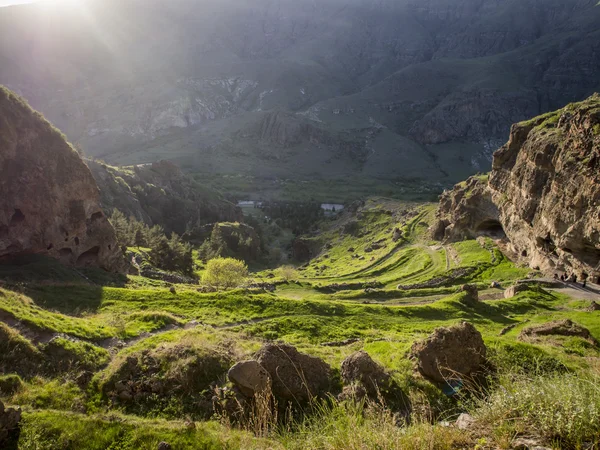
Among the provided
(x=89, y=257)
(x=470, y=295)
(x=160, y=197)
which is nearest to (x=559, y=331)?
(x=470, y=295)

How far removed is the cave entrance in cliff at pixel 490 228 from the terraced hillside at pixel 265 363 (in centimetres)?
2887

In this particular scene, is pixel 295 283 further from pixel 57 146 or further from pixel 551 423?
pixel 551 423

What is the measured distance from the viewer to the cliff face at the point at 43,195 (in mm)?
35625

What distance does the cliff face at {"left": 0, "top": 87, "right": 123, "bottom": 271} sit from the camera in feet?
117

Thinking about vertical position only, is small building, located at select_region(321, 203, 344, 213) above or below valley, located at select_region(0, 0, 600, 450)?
above

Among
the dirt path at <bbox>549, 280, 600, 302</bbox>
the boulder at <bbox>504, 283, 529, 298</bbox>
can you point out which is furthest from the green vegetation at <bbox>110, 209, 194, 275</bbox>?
the dirt path at <bbox>549, 280, 600, 302</bbox>

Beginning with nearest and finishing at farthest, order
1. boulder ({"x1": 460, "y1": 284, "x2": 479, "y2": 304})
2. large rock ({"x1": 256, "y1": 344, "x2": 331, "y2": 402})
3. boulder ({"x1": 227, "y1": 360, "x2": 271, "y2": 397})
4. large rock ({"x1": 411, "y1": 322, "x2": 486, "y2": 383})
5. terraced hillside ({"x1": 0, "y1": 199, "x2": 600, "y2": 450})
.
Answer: terraced hillside ({"x1": 0, "y1": 199, "x2": 600, "y2": 450}), boulder ({"x1": 227, "y1": 360, "x2": 271, "y2": 397}), large rock ({"x1": 256, "y1": 344, "x2": 331, "y2": 402}), large rock ({"x1": 411, "y1": 322, "x2": 486, "y2": 383}), boulder ({"x1": 460, "y1": 284, "x2": 479, "y2": 304})

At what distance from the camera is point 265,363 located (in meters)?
13.2

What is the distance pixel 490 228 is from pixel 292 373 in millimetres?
75081

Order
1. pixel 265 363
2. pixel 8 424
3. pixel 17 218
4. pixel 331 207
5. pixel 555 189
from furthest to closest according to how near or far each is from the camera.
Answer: pixel 331 207 < pixel 555 189 < pixel 17 218 < pixel 265 363 < pixel 8 424

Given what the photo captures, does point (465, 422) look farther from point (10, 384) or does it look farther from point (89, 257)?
point (89, 257)

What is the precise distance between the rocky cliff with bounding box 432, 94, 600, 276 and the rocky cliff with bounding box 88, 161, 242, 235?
90487mm

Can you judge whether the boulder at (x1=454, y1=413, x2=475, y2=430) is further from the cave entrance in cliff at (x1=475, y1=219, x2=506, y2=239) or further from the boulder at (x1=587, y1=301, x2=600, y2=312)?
the cave entrance in cliff at (x1=475, y1=219, x2=506, y2=239)

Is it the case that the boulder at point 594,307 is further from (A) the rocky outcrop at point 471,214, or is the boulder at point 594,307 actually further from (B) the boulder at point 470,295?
(A) the rocky outcrop at point 471,214
